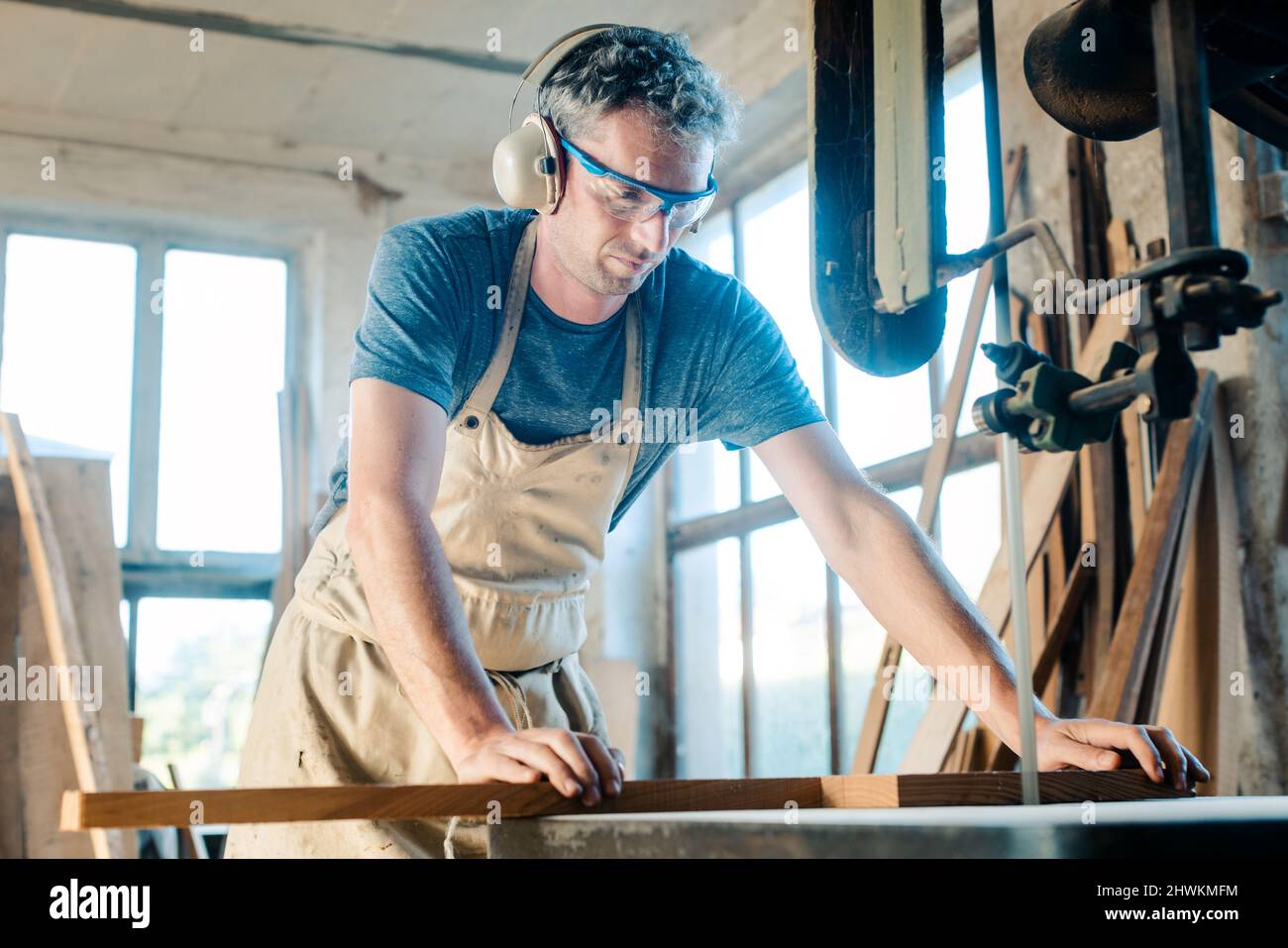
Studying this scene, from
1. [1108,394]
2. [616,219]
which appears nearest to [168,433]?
[616,219]

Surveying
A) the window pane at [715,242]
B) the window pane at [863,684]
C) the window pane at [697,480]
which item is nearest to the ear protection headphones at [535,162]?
the window pane at [863,684]

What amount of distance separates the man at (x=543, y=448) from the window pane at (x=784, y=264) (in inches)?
138

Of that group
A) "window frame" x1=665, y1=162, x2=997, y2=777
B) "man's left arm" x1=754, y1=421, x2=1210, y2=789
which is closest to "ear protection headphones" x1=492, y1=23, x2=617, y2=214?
"man's left arm" x1=754, y1=421, x2=1210, y2=789

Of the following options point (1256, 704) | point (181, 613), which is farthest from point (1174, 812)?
point (181, 613)

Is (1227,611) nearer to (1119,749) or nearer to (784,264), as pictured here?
(1119,749)

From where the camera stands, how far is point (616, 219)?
1924 millimetres

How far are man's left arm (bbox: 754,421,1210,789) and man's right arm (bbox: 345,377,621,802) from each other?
1.86ft

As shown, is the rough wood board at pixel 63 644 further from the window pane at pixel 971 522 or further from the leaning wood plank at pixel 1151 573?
the window pane at pixel 971 522

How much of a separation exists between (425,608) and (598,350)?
2.21 ft

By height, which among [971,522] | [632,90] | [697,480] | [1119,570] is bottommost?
[1119,570]

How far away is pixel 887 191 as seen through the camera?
1.11 meters

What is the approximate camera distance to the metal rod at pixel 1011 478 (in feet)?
3.51

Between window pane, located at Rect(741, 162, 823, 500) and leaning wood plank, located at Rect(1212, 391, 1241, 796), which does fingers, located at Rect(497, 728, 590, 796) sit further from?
window pane, located at Rect(741, 162, 823, 500)

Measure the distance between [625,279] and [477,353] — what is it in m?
0.24
